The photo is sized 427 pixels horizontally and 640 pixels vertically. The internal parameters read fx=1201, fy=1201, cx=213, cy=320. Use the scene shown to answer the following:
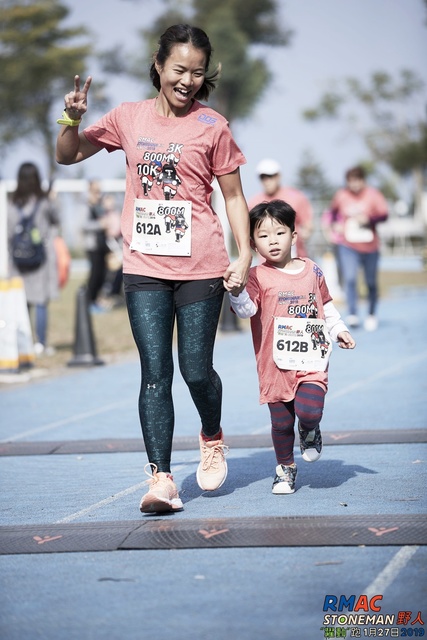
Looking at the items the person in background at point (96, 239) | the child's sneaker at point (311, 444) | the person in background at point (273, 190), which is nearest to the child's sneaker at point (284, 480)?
the child's sneaker at point (311, 444)

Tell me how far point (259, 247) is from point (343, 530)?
1.58 metres

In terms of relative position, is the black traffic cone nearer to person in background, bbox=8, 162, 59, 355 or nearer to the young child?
person in background, bbox=8, 162, 59, 355

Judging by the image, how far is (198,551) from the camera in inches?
186

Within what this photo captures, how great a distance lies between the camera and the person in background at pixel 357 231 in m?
15.2

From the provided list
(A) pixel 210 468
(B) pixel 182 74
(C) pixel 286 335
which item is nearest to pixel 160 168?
(B) pixel 182 74

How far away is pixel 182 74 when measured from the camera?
530cm

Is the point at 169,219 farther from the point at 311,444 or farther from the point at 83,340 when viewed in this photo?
the point at 83,340

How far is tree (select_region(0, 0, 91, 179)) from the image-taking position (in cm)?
6125

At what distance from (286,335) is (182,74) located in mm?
1340

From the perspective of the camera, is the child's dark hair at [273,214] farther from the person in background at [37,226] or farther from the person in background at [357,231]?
the person in background at [357,231]

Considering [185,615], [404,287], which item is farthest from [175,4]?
[185,615]

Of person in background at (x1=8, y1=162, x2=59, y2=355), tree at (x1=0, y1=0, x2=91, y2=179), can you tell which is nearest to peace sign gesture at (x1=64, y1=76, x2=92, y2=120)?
person in background at (x1=8, y1=162, x2=59, y2=355)

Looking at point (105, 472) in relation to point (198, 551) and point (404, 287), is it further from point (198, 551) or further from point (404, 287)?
point (404, 287)

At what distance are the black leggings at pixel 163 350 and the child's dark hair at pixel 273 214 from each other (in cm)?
52
